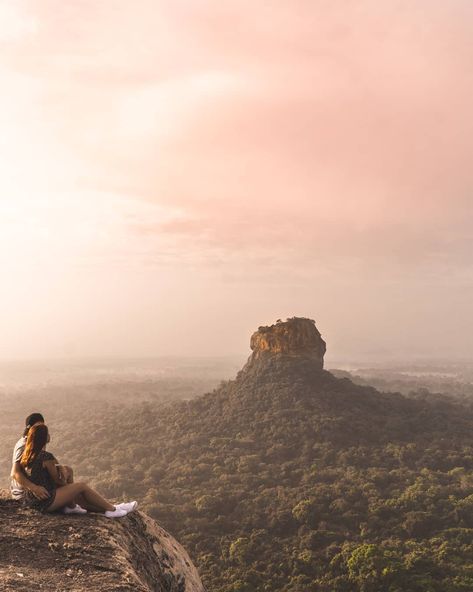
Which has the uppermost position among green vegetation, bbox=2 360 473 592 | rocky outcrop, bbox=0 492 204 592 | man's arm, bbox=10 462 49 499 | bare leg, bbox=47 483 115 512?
man's arm, bbox=10 462 49 499

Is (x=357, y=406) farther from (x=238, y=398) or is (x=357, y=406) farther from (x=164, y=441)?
(x=164, y=441)

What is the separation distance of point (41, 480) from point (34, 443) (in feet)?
2.30

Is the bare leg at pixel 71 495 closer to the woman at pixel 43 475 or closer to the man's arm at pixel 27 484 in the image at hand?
the woman at pixel 43 475

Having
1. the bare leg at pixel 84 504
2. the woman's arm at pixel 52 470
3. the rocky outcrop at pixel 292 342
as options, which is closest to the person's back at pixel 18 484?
the woman's arm at pixel 52 470

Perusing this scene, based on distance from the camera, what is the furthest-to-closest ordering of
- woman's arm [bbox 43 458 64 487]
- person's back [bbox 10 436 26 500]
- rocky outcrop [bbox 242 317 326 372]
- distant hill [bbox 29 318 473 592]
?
rocky outcrop [bbox 242 317 326 372] → distant hill [bbox 29 318 473 592] → person's back [bbox 10 436 26 500] → woman's arm [bbox 43 458 64 487]

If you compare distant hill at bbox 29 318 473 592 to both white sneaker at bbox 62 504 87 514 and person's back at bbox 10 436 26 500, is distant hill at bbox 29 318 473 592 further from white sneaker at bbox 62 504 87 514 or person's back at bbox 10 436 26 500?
person's back at bbox 10 436 26 500

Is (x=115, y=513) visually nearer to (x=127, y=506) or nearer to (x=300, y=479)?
(x=127, y=506)

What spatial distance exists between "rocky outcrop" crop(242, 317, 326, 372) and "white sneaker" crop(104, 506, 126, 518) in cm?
7823

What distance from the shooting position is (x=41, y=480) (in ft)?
30.7

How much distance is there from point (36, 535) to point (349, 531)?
4306 cm

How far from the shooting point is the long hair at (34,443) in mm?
9445

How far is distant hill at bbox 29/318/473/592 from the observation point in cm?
3803

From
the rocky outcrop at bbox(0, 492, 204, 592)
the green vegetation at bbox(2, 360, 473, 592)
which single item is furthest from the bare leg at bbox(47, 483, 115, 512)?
the green vegetation at bbox(2, 360, 473, 592)

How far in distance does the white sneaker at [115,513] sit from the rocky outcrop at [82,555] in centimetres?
11
